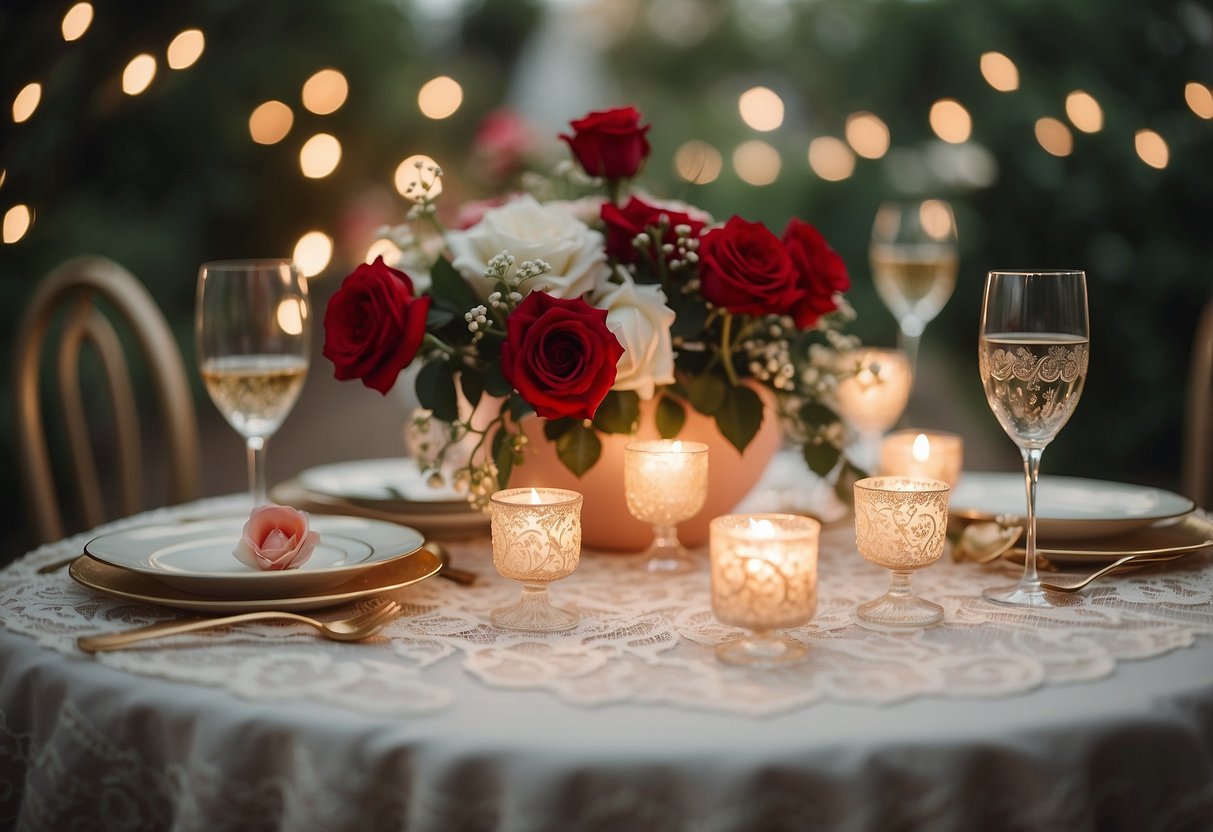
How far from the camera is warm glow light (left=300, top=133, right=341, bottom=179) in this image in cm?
476

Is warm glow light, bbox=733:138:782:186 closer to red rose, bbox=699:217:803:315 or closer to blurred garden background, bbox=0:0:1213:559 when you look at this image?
blurred garden background, bbox=0:0:1213:559

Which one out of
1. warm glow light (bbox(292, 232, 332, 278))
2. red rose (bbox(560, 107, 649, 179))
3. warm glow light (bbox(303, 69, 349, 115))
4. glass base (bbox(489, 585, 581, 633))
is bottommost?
glass base (bbox(489, 585, 581, 633))

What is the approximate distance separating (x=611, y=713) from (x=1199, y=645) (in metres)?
0.56

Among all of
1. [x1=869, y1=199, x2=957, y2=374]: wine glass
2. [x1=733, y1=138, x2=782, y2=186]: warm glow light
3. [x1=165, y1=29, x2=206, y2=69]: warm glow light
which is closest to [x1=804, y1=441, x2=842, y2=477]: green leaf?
[x1=869, y1=199, x2=957, y2=374]: wine glass

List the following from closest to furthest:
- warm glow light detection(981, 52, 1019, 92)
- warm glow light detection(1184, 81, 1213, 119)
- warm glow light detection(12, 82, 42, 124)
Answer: warm glow light detection(12, 82, 42, 124), warm glow light detection(1184, 81, 1213, 119), warm glow light detection(981, 52, 1019, 92)

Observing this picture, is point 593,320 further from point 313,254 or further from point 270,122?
point 270,122

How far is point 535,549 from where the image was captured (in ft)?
3.49

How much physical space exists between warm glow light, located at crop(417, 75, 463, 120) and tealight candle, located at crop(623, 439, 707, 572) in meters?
4.39

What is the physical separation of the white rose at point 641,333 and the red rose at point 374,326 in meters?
0.21

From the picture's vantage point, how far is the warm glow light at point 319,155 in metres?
4.76

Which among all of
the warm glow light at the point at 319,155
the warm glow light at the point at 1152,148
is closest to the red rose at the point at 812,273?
the warm glow light at the point at 1152,148

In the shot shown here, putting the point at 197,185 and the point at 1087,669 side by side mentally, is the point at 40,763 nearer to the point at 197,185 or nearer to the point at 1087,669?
the point at 1087,669

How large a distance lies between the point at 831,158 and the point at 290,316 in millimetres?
2977

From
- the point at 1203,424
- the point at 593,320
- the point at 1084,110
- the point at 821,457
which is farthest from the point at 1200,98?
the point at 593,320
